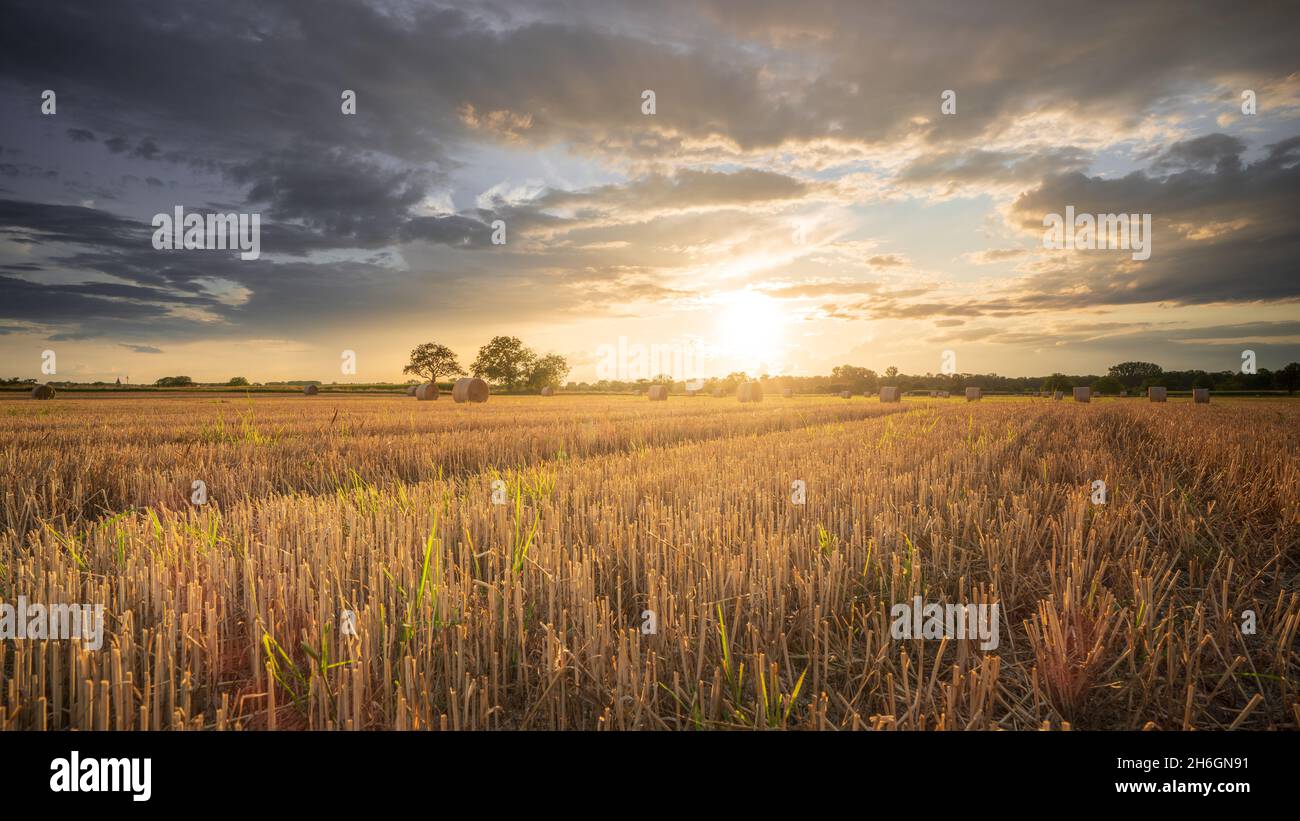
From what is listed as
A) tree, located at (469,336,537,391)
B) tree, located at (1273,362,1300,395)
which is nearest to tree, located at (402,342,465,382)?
tree, located at (469,336,537,391)

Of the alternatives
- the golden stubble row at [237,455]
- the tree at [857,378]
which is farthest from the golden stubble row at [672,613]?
the tree at [857,378]

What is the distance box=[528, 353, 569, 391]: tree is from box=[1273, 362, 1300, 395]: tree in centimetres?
9761

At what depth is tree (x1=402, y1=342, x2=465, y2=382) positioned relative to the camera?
10950cm

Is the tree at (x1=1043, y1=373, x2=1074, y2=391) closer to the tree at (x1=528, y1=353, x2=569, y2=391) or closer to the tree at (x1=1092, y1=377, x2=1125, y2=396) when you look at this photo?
the tree at (x1=1092, y1=377, x2=1125, y2=396)

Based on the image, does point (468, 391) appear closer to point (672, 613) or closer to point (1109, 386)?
point (672, 613)

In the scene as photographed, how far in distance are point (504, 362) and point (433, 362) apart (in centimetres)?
1546

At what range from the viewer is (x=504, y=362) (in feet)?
348

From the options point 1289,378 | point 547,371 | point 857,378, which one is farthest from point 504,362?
point 1289,378

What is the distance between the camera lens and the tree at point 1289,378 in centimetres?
6119

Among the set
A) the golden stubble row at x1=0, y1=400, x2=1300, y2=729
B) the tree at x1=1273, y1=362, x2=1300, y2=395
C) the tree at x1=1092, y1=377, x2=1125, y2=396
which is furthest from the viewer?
the tree at x1=1092, y1=377, x2=1125, y2=396

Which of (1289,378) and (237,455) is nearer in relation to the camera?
(237,455)

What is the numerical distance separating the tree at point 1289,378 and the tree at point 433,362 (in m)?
118
